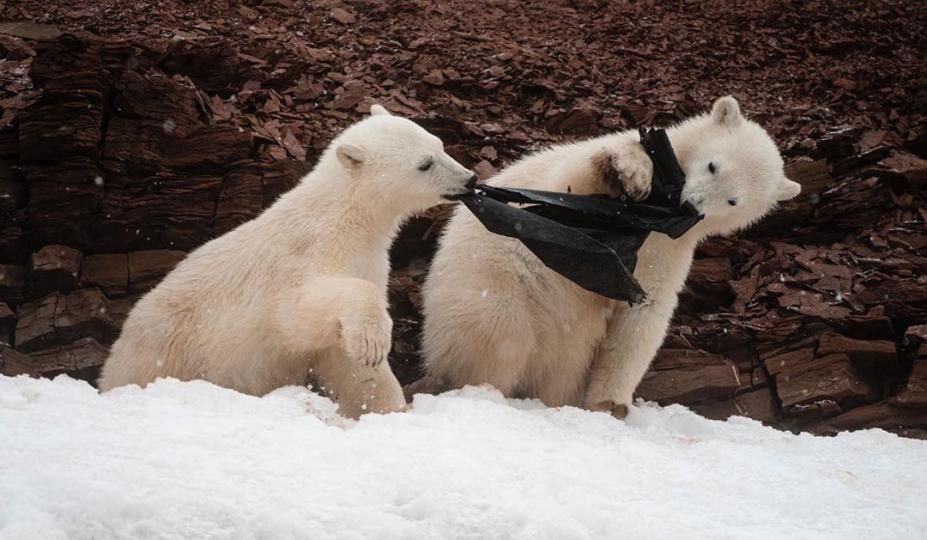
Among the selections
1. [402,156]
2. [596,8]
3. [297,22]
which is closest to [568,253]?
[402,156]

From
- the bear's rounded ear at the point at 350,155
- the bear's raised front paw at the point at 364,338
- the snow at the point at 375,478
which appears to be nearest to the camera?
the snow at the point at 375,478

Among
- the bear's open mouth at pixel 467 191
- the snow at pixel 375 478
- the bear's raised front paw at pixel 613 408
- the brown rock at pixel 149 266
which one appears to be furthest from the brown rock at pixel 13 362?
the bear's raised front paw at pixel 613 408

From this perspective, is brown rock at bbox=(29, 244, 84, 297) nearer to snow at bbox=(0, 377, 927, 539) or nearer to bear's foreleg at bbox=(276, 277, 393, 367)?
bear's foreleg at bbox=(276, 277, 393, 367)

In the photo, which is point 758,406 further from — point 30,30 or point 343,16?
point 30,30

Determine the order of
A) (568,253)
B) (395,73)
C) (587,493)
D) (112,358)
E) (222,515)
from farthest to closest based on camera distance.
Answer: (395,73) < (568,253) < (112,358) < (587,493) < (222,515)

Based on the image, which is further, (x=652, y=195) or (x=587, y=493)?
(x=652, y=195)

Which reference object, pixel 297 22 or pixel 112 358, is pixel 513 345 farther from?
pixel 297 22

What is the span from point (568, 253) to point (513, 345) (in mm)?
607

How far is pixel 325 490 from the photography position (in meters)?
3.04

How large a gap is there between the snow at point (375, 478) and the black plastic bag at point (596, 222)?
1120mm

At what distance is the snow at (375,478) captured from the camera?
2.77 m

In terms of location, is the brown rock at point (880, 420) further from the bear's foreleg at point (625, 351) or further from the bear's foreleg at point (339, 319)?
the bear's foreleg at point (339, 319)

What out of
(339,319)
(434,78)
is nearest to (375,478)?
(339,319)

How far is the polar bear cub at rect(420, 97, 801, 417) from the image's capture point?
5.38m
